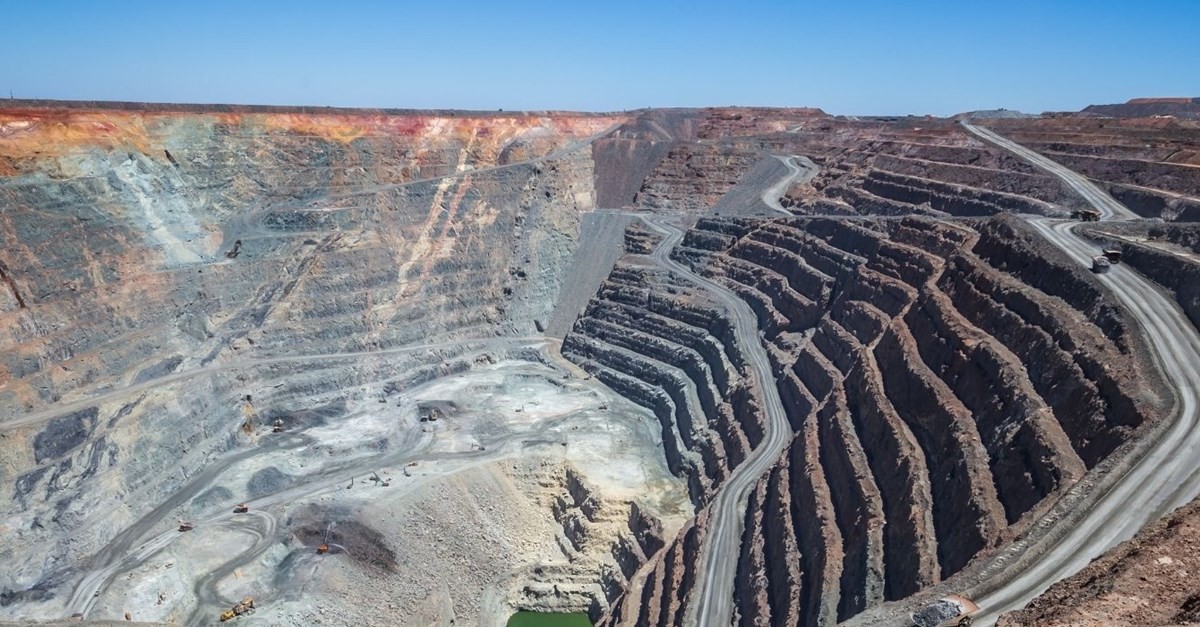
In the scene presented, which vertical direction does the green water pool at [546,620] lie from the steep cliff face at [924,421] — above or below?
below

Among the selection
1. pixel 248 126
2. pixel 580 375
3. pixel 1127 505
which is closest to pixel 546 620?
pixel 580 375

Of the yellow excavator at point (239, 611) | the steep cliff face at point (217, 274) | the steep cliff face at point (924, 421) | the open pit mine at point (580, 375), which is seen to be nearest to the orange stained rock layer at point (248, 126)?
the steep cliff face at point (217, 274)

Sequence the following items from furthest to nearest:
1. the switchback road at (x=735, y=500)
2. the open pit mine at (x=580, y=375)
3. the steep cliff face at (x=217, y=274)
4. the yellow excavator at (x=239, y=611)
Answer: the steep cliff face at (x=217, y=274)
the yellow excavator at (x=239, y=611)
the switchback road at (x=735, y=500)
the open pit mine at (x=580, y=375)

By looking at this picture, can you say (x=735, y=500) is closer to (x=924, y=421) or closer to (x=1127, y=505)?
(x=924, y=421)

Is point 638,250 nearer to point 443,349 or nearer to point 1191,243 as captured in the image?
point 443,349

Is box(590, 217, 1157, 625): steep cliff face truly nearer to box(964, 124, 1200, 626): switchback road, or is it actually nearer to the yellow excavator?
box(964, 124, 1200, 626): switchback road

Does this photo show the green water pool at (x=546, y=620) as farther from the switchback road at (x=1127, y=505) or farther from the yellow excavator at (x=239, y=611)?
the switchback road at (x=1127, y=505)
